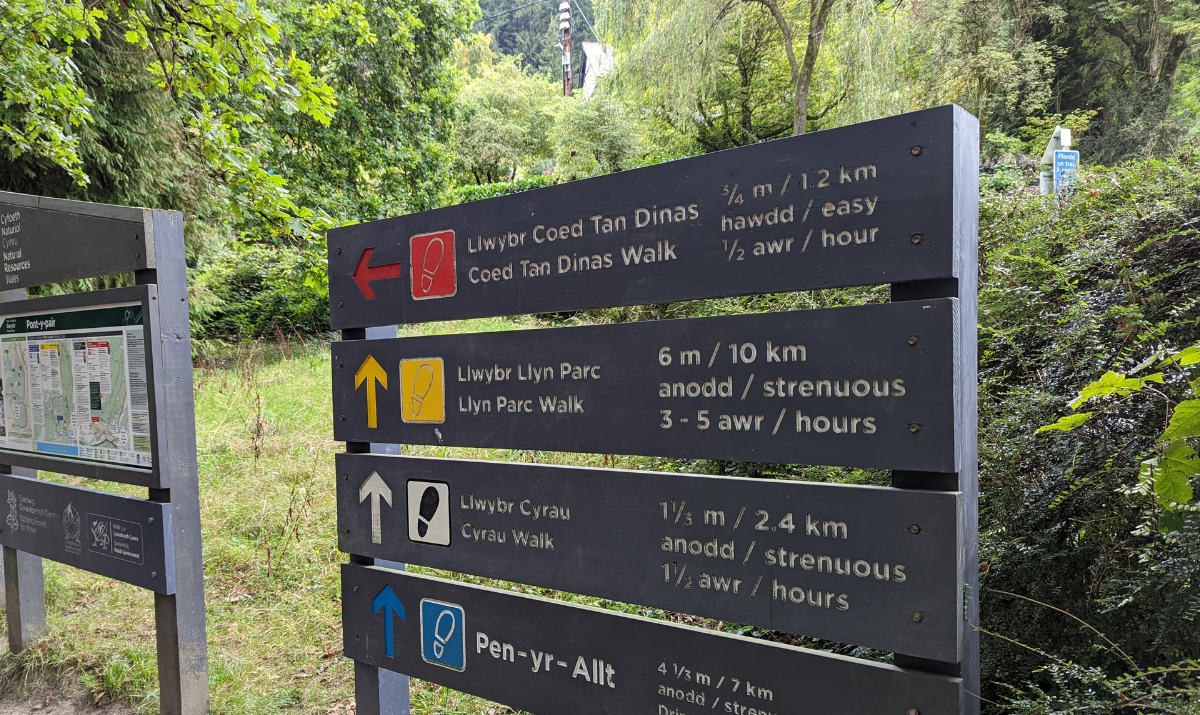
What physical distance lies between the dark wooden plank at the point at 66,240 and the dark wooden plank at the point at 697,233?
4.42 ft

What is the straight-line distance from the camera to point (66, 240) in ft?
10.5

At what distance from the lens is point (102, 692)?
3.15 meters

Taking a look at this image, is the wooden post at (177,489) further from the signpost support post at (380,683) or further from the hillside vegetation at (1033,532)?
the signpost support post at (380,683)

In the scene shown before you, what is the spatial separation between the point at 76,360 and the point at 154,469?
2.55ft

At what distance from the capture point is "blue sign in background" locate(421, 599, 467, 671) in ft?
6.42

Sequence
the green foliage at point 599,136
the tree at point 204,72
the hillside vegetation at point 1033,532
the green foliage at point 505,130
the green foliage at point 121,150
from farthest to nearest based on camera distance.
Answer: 1. the green foliage at point 505,130
2. the green foliage at point 599,136
3. the green foliage at point 121,150
4. the tree at point 204,72
5. the hillside vegetation at point 1033,532

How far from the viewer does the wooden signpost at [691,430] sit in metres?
1.29

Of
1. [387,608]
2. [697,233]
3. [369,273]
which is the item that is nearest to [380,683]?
[387,608]

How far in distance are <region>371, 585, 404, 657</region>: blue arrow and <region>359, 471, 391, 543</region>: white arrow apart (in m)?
0.15

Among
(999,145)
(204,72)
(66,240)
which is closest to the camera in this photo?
(66,240)

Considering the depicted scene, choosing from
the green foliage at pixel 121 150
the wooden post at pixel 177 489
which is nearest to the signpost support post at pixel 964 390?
the wooden post at pixel 177 489

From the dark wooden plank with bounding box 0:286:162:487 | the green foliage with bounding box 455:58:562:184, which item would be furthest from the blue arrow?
the green foliage with bounding box 455:58:562:184

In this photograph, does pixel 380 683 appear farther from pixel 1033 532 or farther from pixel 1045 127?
pixel 1045 127

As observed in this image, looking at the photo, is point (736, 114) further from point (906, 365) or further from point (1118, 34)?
point (906, 365)
